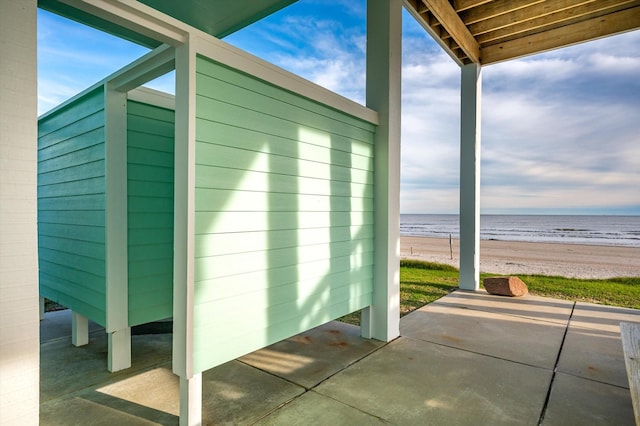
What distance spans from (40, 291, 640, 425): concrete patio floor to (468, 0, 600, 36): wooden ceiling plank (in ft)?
12.6

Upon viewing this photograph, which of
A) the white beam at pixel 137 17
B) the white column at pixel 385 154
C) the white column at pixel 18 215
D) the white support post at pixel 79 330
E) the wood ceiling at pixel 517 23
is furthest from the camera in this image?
the wood ceiling at pixel 517 23

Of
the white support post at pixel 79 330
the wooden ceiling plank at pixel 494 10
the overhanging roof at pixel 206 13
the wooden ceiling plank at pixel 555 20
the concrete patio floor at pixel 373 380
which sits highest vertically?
the wooden ceiling plank at pixel 494 10

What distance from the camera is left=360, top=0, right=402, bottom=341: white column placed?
3139mm

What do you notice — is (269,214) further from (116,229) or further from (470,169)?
(470,169)

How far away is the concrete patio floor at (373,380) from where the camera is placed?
1.94m

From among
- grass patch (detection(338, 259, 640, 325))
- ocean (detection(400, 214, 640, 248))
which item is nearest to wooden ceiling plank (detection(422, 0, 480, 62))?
grass patch (detection(338, 259, 640, 325))

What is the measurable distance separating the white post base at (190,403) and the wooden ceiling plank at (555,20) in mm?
5675

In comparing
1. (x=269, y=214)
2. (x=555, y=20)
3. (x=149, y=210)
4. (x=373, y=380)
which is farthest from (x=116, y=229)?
(x=555, y=20)

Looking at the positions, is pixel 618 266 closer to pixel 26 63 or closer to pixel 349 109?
pixel 349 109

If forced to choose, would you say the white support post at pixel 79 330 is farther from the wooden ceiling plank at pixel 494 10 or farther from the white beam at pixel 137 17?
the wooden ceiling plank at pixel 494 10

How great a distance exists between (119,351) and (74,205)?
1276mm

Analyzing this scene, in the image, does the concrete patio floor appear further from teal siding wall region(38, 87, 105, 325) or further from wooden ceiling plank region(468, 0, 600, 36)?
wooden ceiling plank region(468, 0, 600, 36)

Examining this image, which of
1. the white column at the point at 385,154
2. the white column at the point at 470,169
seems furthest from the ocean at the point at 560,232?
the white column at the point at 385,154

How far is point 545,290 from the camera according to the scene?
5328 millimetres
